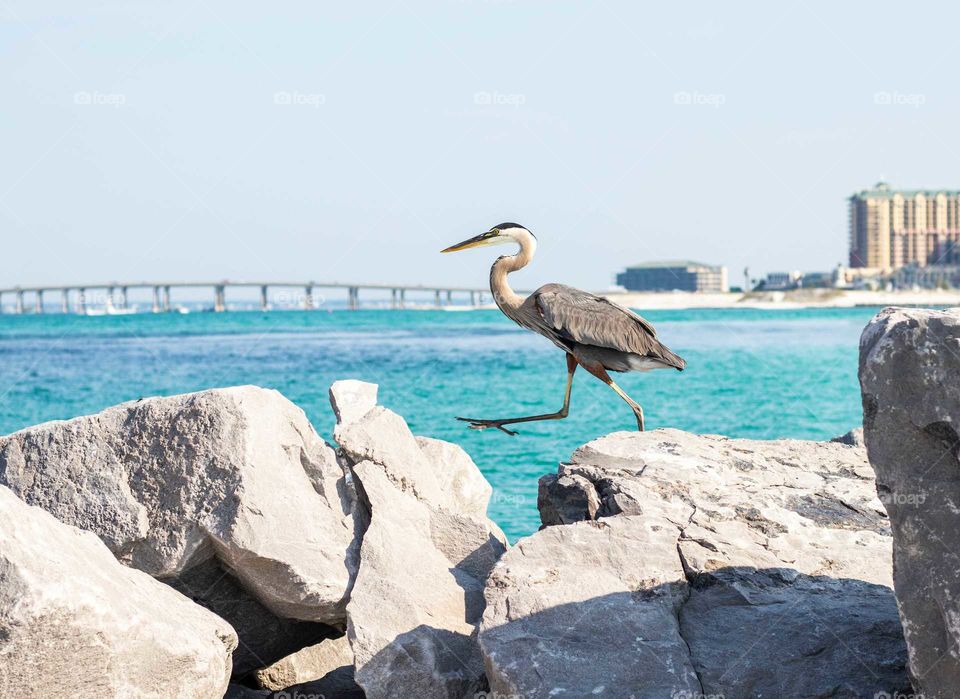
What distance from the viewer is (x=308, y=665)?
596cm

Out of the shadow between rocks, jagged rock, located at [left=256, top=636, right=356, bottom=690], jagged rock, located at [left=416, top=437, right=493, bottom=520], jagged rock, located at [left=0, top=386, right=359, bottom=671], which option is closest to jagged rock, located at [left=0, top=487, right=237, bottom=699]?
jagged rock, located at [left=0, top=386, right=359, bottom=671]

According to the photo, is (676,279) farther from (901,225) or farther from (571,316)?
(571,316)

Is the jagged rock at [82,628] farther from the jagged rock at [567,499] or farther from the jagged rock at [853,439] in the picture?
the jagged rock at [853,439]

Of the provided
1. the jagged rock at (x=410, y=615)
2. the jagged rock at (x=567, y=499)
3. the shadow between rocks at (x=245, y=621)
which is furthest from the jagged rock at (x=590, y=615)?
the shadow between rocks at (x=245, y=621)

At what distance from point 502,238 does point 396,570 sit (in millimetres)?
2463

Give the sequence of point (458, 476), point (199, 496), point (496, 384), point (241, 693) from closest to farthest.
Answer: point (199, 496) → point (241, 693) → point (458, 476) → point (496, 384)

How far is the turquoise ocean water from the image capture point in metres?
18.6

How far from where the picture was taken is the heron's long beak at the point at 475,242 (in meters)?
6.67

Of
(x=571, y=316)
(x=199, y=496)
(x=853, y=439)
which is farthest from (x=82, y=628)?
(x=853, y=439)

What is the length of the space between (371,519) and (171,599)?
106cm

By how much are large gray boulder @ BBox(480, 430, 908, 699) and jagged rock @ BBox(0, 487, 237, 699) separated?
1.29 meters

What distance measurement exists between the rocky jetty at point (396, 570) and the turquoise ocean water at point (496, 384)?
15.7 feet

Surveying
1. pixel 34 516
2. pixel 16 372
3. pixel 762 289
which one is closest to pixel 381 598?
pixel 34 516

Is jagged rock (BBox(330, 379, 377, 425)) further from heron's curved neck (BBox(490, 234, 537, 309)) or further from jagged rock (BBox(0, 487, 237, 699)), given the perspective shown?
jagged rock (BBox(0, 487, 237, 699))
